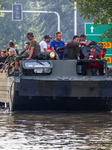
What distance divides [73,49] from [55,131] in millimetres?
5399

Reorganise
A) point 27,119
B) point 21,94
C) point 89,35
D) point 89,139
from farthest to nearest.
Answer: point 89,35 → point 21,94 → point 27,119 → point 89,139

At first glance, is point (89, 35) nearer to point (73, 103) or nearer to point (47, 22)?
point (73, 103)

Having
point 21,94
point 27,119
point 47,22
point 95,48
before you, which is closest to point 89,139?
point 27,119

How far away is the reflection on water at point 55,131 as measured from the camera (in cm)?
896

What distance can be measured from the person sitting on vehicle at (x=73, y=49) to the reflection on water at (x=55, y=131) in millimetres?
1913

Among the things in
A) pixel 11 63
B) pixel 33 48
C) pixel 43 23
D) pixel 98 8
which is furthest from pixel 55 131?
pixel 43 23

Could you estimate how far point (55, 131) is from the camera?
35.3 ft

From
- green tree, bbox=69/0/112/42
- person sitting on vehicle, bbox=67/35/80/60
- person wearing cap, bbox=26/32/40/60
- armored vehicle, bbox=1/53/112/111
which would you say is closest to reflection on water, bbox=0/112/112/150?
armored vehicle, bbox=1/53/112/111

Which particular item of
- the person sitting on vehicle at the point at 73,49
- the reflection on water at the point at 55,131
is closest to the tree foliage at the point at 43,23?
the person sitting on vehicle at the point at 73,49

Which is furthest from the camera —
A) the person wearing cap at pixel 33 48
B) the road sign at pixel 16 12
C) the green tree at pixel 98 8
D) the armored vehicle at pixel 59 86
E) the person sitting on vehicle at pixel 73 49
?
the road sign at pixel 16 12

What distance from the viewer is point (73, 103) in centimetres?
1570

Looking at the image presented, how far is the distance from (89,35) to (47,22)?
133ft

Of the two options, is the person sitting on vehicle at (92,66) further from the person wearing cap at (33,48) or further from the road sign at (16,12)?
the road sign at (16,12)

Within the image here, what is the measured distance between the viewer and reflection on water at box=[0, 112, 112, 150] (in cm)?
896
